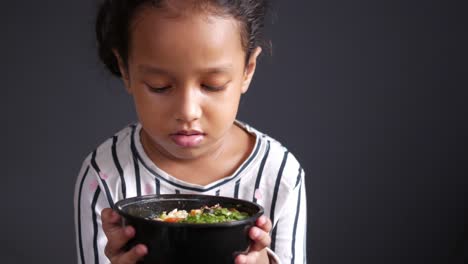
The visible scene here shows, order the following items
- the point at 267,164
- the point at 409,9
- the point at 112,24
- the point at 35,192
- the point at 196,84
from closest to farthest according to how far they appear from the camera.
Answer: the point at 196,84, the point at 112,24, the point at 267,164, the point at 409,9, the point at 35,192

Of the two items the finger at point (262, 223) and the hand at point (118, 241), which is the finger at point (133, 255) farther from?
the finger at point (262, 223)

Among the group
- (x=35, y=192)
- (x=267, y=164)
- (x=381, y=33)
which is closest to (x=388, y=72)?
(x=381, y=33)

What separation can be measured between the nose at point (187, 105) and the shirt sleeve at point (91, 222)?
28 cm

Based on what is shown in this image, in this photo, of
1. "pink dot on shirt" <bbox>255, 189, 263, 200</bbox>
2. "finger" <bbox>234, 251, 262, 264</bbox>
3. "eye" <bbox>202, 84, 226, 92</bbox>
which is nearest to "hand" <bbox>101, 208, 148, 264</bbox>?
"finger" <bbox>234, 251, 262, 264</bbox>

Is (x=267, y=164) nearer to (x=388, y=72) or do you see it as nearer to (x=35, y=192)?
(x=388, y=72)

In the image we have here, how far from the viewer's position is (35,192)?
1.85m

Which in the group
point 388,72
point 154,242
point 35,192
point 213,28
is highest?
point 213,28

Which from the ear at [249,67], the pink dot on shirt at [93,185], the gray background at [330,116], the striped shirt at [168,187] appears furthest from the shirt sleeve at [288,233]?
the gray background at [330,116]

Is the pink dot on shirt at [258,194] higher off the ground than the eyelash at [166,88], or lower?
lower

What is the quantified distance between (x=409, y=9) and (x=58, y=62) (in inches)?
37.0

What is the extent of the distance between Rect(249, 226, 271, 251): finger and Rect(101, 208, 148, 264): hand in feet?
0.44

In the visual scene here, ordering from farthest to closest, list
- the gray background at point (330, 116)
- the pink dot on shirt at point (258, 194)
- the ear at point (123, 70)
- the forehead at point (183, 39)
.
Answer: the gray background at point (330, 116) → the pink dot on shirt at point (258, 194) → the ear at point (123, 70) → the forehead at point (183, 39)

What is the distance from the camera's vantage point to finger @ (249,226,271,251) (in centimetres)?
84

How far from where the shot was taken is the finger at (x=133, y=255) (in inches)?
31.5
